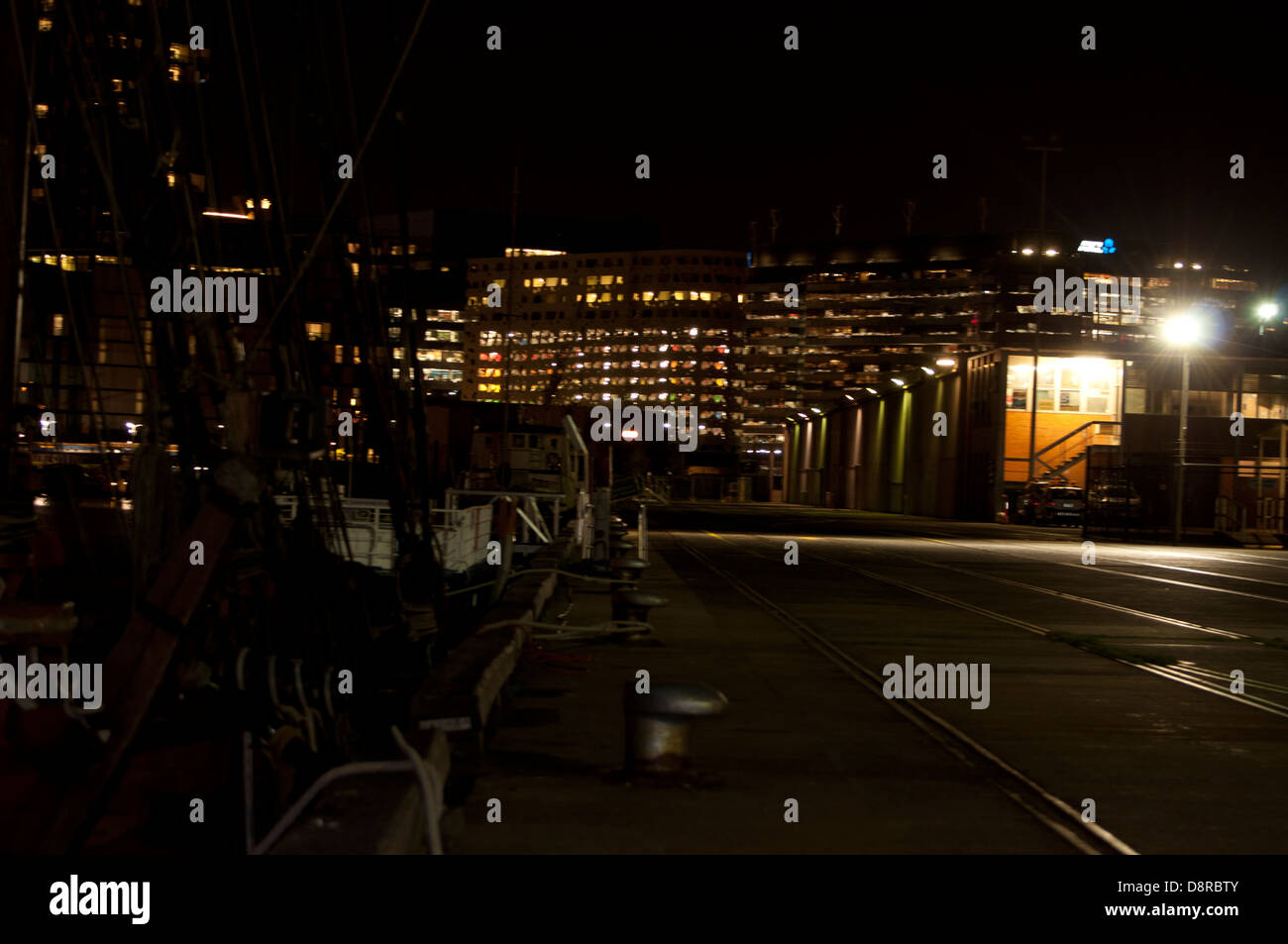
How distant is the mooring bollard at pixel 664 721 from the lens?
6719 millimetres

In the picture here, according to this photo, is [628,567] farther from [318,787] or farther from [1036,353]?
[1036,353]

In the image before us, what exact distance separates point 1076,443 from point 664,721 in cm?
6457

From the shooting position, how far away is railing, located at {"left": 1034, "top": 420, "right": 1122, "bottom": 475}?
66500 millimetres

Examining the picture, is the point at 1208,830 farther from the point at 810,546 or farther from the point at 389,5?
the point at 810,546

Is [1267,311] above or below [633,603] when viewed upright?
above

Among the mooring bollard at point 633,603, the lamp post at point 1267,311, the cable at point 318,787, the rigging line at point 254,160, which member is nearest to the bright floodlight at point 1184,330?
the lamp post at point 1267,311

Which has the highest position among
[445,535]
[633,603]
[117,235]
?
[117,235]

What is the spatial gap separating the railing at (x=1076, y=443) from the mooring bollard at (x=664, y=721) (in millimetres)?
62314

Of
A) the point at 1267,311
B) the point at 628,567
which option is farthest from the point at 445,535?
the point at 1267,311

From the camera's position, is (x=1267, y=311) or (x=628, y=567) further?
(x=1267, y=311)

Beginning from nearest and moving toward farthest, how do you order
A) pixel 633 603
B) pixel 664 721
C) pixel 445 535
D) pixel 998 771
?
pixel 664 721 < pixel 998 771 < pixel 633 603 < pixel 445 535

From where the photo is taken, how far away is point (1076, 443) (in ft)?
222

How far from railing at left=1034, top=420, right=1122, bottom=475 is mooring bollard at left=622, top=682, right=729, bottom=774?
2453 inches
